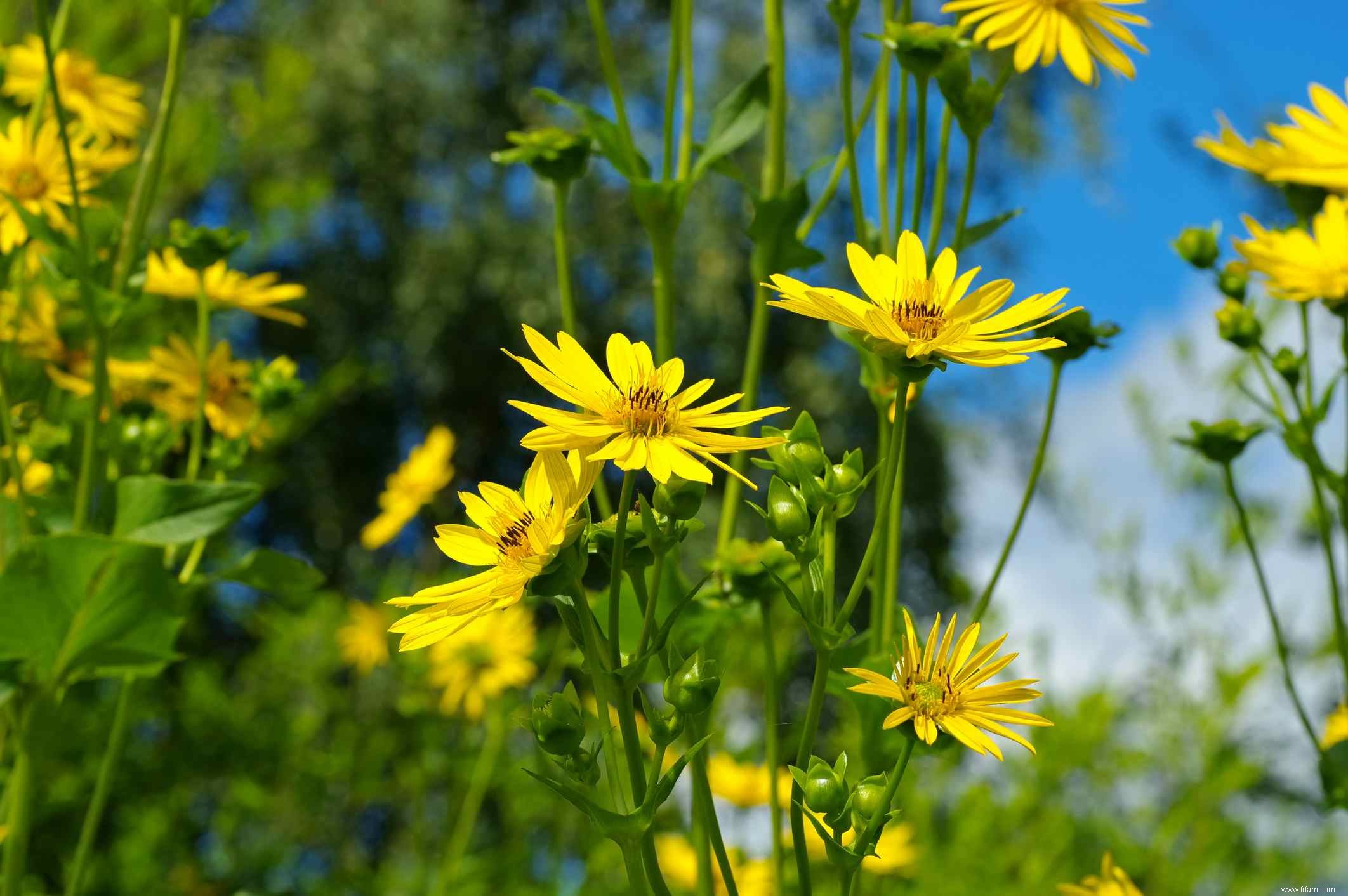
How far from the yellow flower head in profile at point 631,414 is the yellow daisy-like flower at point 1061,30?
0.23 metres

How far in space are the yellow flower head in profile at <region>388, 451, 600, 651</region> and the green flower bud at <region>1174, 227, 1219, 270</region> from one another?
18.0 inches

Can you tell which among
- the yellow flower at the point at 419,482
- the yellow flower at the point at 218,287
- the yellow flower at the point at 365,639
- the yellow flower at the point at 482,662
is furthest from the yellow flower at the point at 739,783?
the yellow flower at the point at 365,639

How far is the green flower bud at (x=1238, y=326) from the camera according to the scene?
0.61 m

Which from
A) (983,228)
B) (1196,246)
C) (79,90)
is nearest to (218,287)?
(79,90)

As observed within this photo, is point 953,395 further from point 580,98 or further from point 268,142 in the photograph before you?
point 268,142

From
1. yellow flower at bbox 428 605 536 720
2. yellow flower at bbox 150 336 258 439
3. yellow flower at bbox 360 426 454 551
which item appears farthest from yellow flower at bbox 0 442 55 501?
yellow flower at bbox 428 605 536 720

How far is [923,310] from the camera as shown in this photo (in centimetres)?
36

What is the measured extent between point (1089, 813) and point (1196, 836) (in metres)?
0.23

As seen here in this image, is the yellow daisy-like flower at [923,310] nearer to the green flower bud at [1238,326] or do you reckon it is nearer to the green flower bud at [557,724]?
the green flower bud at [557,724]

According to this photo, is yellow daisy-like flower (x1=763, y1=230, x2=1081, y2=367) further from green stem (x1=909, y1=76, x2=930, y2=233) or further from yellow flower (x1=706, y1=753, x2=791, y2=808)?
yellow flower (x1=706, y1=753, x2=791, y2=808)

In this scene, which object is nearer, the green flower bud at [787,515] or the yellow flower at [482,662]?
the green flower bud at [787,515]

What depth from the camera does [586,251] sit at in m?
3.95

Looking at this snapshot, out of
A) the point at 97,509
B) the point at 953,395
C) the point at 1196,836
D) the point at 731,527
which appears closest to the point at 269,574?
the point at 97,509

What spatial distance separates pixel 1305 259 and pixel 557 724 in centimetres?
43
